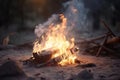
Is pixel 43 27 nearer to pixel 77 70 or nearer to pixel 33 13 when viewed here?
pixel 77 70

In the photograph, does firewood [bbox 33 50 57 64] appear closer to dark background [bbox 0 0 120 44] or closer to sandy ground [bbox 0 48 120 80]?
sandy ground [bbox 0 48 120 80]

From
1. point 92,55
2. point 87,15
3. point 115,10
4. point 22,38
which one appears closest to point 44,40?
point 92,55

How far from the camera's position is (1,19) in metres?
24.1

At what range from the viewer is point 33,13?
23047mm

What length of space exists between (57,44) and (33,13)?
1101 cm

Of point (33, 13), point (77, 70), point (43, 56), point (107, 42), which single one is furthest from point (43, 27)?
point (33, 13)

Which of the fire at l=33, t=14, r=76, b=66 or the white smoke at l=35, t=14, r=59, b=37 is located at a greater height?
the white smoke at l=35, t=14, r=59, b=37

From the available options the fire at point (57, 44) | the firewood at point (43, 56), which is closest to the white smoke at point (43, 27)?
the fire at point (57, 44)

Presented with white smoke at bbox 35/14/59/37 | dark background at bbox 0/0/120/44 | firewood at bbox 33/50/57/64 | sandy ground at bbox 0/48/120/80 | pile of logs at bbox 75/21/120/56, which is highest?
dark background at bbox 0/0/120/44

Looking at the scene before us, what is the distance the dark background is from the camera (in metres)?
22.4

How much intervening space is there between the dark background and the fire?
8019 mm

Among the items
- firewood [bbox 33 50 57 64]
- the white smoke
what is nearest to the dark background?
the white smoke

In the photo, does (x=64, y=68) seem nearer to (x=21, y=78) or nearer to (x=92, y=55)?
(x=21, y=78)

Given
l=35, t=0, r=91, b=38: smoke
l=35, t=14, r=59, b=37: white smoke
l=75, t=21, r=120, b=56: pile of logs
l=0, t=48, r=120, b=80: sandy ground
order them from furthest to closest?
l=35, t=0, r=91, b=38: smoke
l=35, t=14, r=59, b=37: white smoke
l=75, t=21, r=120, b=56: pile of logs
l=0, t=48, r=120, b=80: sandy ground
